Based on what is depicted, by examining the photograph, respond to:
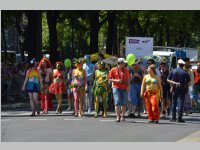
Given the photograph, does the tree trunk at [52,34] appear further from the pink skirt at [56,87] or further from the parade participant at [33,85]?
the parade participant at [33,85]

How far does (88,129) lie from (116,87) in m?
2.53

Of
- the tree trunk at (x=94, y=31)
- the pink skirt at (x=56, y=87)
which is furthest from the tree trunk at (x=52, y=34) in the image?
the pink skirt at (x=56, y=87)

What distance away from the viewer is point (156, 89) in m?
17.0

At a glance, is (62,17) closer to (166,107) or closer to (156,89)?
(166,107)

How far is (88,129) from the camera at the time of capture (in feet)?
50.3

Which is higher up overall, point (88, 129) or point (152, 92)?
point (152, 92)

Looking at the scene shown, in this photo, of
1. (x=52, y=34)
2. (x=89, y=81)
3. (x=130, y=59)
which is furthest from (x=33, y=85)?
(x=52, y=34)

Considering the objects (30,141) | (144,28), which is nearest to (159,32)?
(144,28)

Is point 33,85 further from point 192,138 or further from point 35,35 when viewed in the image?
point 35,35

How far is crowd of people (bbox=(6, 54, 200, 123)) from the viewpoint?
1722cm

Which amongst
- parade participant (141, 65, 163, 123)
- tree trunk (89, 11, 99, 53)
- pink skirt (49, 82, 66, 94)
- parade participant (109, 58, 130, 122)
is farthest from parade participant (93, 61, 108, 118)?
tree trunk (89, 11, 99, 53)

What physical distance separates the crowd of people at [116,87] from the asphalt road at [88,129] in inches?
18.1

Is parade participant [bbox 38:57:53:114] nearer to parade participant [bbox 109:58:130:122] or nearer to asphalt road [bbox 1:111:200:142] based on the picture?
asphalt road [bbox 1:111:200:142]

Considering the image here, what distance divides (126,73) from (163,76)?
264 centimetres
